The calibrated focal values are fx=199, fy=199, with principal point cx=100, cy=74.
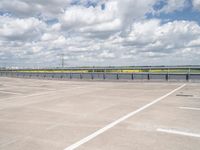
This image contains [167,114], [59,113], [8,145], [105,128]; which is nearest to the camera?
[8,145]

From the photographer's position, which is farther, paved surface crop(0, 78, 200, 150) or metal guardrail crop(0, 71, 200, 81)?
metal guardrail crop(0, 71, 200, 81)

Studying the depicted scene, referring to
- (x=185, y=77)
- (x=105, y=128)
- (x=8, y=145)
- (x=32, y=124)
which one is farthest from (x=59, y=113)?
(x=185, y=77)

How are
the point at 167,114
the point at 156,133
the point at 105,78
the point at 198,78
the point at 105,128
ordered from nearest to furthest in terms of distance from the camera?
1. the point at 156,133
2. the point at 105,128
3. the point at 167,114
4. the point at 198,78
5. the point at 105,78

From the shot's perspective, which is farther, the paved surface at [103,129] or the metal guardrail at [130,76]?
the metal guardrail at [130,76]

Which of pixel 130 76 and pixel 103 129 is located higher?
pixel 130 76

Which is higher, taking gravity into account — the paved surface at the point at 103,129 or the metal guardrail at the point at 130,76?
the metal guardrail at the point at 130,76

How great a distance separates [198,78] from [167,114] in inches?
746

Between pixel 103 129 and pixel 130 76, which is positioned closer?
pixel 103 129

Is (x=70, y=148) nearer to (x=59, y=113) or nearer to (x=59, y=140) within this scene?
(x=59, y=140)

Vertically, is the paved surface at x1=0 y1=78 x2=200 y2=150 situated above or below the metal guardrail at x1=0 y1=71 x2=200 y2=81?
below

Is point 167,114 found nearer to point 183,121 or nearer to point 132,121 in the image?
point 183,121

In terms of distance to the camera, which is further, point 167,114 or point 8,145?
point 167,114

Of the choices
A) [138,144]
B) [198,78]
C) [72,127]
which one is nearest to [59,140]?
[72,127]

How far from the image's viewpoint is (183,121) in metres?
7.16
